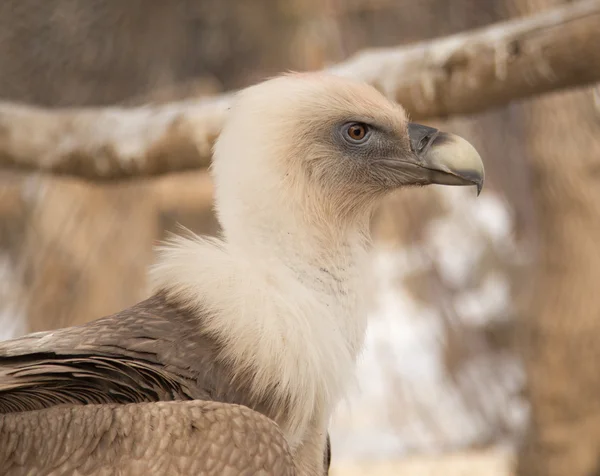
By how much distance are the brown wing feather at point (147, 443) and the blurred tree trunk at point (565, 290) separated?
4.11 m

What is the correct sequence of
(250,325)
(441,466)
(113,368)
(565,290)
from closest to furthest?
(113,368)
(250,325)
(565,290)
(441,466)

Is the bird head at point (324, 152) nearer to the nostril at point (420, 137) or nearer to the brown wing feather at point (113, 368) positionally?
the nostril at point (420, 137)

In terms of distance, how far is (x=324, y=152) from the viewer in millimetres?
2609

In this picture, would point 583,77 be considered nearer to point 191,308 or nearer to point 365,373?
point 191,308

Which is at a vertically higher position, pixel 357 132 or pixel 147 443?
pixel 357 132

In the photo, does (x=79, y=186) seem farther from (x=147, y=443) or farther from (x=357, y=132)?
(x=147, y=443)

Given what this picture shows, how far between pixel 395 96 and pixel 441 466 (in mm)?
4437

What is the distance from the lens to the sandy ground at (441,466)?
24.0 ft

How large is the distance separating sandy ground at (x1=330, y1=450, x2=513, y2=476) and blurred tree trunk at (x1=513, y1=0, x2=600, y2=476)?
46.1 inches

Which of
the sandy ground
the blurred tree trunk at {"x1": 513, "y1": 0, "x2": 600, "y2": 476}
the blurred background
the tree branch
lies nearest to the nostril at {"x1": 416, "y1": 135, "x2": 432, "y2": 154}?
the tree branch

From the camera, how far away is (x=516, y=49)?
3.49 metres

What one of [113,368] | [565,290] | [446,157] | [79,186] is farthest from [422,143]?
[79,186]

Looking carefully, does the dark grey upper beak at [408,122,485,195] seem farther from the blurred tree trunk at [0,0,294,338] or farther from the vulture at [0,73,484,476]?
the blurred tree trunk at [0,0,294,338]

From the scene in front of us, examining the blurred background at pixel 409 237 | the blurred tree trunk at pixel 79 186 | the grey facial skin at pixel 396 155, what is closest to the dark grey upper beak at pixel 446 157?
the grey facial skin at pixel 396 155
